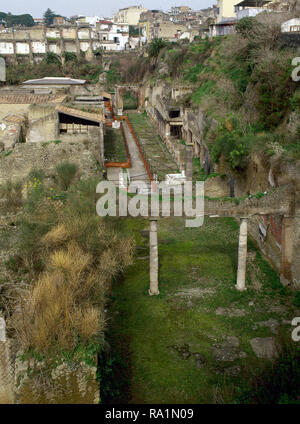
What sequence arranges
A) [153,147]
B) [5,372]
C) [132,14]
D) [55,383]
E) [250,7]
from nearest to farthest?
[55,383]
[5,372]
[153,147]
[250,7]
[132,14]

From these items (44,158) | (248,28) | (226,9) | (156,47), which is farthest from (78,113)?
(226,9)

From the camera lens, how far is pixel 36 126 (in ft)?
80.9

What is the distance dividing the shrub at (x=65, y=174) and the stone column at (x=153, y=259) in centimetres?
534

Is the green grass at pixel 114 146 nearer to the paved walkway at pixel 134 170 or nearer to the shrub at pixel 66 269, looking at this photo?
the paved walkway at pixel 134 170

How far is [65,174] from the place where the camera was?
55.9 ft

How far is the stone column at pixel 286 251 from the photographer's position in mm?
13086

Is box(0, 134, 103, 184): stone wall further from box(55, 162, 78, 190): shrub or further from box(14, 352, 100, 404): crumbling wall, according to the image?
box(14, 352, 100, 404): crumbling wall

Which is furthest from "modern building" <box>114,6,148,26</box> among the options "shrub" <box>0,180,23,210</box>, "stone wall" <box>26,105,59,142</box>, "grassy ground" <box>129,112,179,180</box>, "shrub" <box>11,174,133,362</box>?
"shrub" <box>11,174,133,362</box>

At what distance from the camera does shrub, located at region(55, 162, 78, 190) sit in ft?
55.3

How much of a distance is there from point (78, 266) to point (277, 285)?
6.73 metres

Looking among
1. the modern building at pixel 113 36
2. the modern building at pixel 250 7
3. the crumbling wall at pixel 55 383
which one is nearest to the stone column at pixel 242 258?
the crumbling wall at pixel 55 383

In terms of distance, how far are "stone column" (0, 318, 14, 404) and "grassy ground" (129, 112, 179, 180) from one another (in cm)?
1881

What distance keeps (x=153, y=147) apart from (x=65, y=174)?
18.0 m

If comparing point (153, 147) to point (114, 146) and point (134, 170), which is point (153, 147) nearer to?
point (114, 146)
